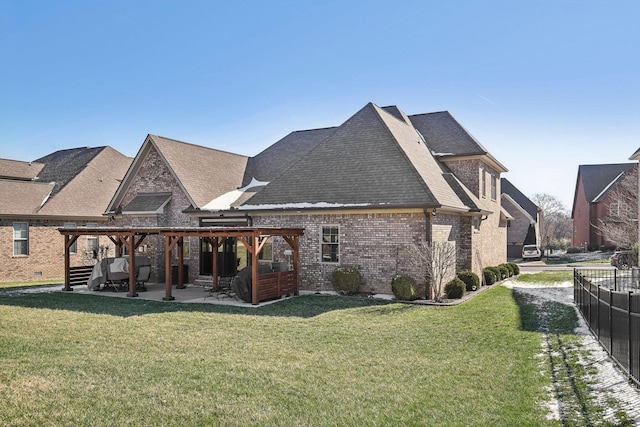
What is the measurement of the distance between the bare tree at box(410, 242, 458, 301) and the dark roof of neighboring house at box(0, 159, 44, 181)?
2412cm

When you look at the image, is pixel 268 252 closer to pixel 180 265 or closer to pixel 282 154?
pixel 180 265

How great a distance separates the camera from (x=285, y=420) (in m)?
6.02

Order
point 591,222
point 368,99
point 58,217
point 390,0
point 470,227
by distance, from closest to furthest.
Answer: point 390,0 → point 470,227 → point 368,99 → point 58,217 → point 591,222

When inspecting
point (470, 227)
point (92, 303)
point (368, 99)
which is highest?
point (368, 99)

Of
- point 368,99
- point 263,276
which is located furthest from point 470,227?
point 263,276

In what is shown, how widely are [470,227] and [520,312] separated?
6813 mm

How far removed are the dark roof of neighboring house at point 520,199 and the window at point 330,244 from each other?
3642 centimetres

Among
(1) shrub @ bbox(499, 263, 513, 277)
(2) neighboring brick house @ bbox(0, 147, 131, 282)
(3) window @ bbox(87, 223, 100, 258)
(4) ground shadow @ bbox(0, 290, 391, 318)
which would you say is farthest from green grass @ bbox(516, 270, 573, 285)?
(2) neighboring brick house @ bbox(0, 147, 131, 282)

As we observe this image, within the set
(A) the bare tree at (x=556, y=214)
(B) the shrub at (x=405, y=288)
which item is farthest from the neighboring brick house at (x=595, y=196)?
(B) the shrub at (x=405, y=288)

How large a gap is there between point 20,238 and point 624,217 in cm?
4184

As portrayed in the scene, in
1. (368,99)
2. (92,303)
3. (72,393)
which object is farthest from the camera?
(368,99)

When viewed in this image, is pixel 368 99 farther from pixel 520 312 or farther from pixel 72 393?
pixel 72 393

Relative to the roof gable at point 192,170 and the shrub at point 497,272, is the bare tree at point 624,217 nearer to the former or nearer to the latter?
the shrub at point 497,272

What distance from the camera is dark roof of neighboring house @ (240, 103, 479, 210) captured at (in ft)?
56.1
